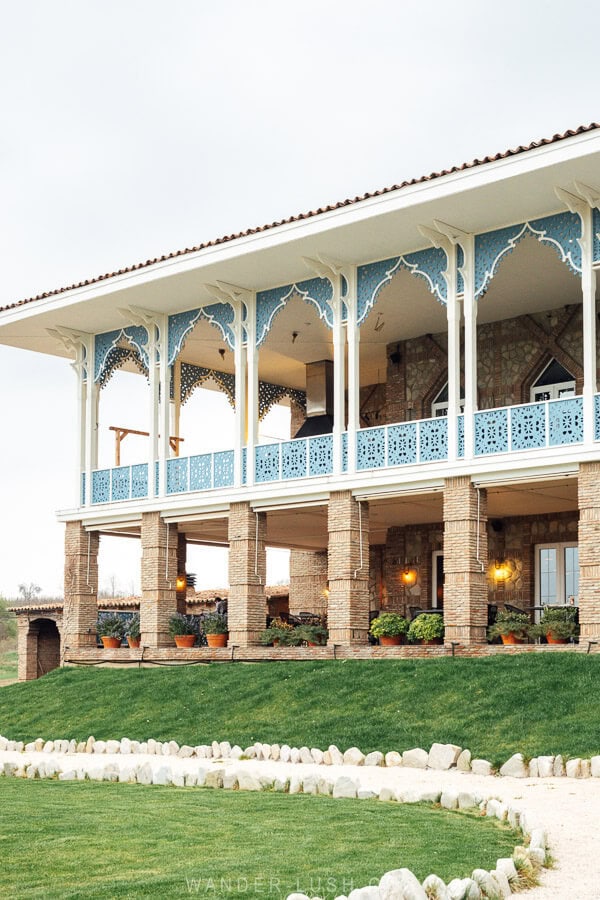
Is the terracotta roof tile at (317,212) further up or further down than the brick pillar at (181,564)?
further up

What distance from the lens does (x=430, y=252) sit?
22.0 meters

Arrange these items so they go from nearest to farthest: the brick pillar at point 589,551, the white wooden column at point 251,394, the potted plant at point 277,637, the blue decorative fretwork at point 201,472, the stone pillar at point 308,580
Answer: the brick pillar at point 589,551, the potted plant at point 277,637, the white wooden column at point 251,394, the blue decorative fretwork at point 201,472, the stone pillar at point 308,580

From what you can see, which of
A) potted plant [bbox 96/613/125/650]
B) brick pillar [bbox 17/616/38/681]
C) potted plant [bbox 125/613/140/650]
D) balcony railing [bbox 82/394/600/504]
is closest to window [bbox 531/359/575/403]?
balcony railing [bbox 82/394/600/504]

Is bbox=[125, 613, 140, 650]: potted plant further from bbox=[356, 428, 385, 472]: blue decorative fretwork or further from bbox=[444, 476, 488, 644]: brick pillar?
bbox=[444, 476, 488, 644]: brick pillar

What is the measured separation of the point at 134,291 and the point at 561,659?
1156 cm

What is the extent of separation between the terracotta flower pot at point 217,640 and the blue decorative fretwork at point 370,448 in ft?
14.0

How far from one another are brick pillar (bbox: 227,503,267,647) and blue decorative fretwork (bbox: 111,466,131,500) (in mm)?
3283

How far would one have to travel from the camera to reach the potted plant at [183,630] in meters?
25.1

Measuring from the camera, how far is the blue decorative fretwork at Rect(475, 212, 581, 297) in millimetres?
20031

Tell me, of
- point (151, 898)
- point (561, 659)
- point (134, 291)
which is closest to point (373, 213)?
point (134, 291)

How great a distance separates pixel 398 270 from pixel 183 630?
806cm

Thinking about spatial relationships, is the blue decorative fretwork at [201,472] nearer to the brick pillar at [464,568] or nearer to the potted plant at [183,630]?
the potted plant at [183,630]

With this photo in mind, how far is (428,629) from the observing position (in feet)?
70.3

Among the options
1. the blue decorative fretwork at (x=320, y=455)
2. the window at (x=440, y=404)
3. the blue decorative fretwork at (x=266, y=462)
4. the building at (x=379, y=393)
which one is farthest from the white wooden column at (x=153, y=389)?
the window at (x=440, y=404)
